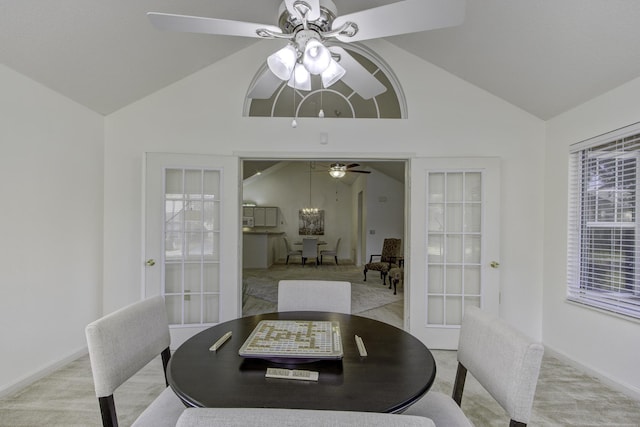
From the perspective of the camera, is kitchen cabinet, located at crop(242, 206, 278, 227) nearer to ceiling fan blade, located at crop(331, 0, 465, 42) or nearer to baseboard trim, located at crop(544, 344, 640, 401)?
baseboard trim, located at crop(544, 344, 640, 401)

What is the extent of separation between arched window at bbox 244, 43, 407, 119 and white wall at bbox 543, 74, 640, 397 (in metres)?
1.54

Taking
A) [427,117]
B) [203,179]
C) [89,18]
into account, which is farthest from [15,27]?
[427,117]

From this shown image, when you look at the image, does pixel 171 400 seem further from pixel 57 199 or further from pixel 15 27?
pixel 15 27

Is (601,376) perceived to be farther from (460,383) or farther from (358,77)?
(358,77)

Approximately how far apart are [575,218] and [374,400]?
2979mm

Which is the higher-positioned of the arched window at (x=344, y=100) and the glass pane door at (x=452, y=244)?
the arched window at (x=344, y=100)

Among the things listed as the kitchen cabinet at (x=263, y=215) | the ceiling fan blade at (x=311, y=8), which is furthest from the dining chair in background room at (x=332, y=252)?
the ceiling fan blade at (x=311, y=8)

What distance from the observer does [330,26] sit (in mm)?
1768

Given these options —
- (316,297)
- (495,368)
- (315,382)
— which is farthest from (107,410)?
(495,368)

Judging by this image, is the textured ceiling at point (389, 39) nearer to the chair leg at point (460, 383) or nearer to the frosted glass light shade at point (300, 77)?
the frosted glass light shade at point (300, 77)

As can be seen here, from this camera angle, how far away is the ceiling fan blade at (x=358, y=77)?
1917 mm

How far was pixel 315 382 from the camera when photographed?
44.9 inches

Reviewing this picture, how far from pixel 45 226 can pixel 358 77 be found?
2776 millimetres

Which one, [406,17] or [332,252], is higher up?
[406,17]
